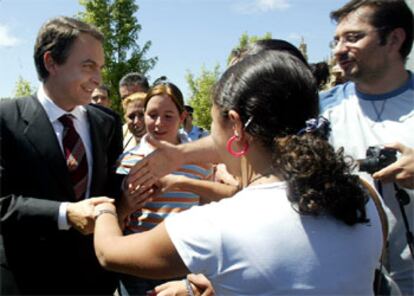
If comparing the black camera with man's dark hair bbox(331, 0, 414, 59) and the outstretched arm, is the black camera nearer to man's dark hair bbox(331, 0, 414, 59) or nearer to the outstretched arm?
man's dark hair bbox(331, 0, 414, 59)

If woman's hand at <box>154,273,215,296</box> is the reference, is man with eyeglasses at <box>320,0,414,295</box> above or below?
above

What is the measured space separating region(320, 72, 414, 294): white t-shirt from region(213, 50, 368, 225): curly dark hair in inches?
39.9

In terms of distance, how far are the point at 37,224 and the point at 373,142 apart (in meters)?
1.87

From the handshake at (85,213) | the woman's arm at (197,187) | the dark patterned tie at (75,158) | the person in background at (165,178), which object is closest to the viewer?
the handshake at (85,213)

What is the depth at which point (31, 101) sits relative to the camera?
8.73ft

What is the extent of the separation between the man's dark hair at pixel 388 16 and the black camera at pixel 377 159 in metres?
0.84

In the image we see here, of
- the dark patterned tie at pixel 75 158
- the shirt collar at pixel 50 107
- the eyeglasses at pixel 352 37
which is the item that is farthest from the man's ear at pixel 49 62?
the eyeglasses at pixel 352 37

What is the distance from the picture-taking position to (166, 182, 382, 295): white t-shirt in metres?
1.35

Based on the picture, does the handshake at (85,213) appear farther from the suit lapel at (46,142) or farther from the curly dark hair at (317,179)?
the curly dark hair at (317,179)

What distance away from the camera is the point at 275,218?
1.37 meters

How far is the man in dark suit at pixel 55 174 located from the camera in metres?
2.46

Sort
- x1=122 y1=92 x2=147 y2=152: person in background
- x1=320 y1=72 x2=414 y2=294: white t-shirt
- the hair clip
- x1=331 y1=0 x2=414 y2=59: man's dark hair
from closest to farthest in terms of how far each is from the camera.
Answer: the hair clip, x1=320 y1=72 x2=414 y2=294: white t-shirt, x1=331 y1=0 x2=414 y2=59: man's dark hair, x1=122 y1=92 x2=147 y2=152: person in background

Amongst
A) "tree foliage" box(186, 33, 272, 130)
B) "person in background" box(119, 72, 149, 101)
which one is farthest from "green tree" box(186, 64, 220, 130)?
"person in background" box(119, 72, 149, 101)

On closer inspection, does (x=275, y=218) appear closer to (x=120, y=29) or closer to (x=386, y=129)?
(x=386, y=129)
